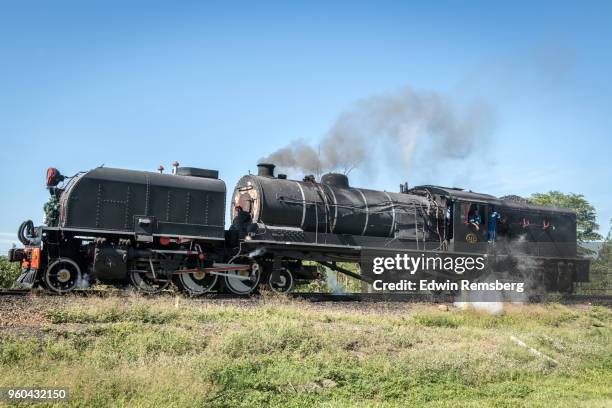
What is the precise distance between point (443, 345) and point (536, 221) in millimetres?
12708

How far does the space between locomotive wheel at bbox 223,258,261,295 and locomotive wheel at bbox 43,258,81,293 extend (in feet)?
13.2

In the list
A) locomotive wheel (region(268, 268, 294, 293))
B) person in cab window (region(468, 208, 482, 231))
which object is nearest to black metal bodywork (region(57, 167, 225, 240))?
locomotive wheel (region(268, 268, 294, 293))

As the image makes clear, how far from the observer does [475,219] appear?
19.5 metres

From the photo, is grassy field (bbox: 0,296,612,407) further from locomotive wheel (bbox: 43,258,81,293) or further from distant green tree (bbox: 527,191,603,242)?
distant green tree (bbox: 527,191,603,242)

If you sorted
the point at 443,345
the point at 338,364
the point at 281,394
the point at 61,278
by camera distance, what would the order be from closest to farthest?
the point at 281,394
the point at 338,364
the point at 443,345
the point at 61,278

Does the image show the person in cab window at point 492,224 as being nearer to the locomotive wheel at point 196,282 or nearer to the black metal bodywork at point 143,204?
the black metal bodywork at point 143,204

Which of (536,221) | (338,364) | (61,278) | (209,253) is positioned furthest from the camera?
(536,221)

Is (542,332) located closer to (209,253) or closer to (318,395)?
(318,395)

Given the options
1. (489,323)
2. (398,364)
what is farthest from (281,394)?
(489,323)

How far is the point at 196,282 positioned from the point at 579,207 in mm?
50109

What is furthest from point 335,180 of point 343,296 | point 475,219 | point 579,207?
point 579,207

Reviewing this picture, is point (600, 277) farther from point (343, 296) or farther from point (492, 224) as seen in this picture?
point (343, 296)

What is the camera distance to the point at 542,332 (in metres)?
13.1

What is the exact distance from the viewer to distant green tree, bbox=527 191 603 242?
166 feet
